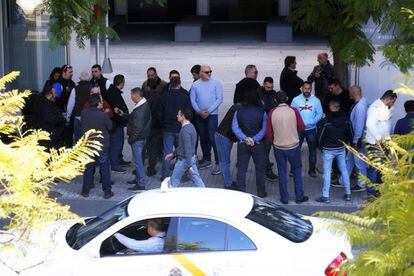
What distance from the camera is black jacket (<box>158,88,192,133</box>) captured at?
13.2 meters

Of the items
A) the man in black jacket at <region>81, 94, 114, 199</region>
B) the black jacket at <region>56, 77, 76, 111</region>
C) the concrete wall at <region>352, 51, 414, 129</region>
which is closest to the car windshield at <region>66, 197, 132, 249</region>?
the man in black jacket at <region>81, 94, 114, 199</region>

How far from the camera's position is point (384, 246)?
4.11 meters

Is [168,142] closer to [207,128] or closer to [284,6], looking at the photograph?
[207,128]

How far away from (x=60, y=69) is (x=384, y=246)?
11.9 meters

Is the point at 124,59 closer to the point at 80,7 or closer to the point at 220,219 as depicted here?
the point at 80,7

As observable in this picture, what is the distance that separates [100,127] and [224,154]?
205 cm

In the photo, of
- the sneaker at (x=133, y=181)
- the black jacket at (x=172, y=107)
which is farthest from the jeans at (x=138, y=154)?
the black jacket at (x=172, y=107)

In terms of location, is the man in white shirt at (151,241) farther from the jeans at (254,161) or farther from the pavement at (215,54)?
the pavement at (215,54)

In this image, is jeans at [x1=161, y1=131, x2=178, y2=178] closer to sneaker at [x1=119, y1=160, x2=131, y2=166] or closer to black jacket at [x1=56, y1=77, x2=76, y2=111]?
sneaker at [x1=119, y1=160, x2=131, y2=166]

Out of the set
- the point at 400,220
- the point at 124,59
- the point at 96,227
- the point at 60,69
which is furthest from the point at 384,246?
the point at 124,59

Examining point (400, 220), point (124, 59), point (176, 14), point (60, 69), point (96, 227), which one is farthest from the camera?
point (176, 14)

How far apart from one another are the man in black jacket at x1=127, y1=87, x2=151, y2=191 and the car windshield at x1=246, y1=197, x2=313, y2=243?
4613 mm

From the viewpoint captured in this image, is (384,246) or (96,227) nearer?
(384,246)

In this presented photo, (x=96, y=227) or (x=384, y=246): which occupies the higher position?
(x=384, y=246)
